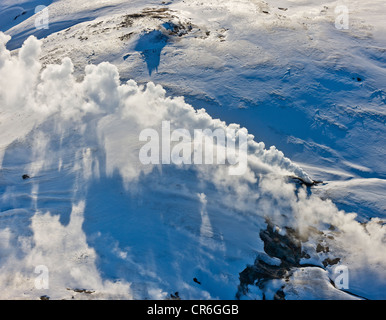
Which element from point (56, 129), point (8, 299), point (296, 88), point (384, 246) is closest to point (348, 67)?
point (296, 88)

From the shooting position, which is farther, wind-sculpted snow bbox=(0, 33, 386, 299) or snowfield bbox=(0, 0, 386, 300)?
snowfield bbox=(0, 0, 386, 300)

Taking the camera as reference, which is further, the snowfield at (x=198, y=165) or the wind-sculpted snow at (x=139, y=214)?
the snowfield at (x=198, y=165)

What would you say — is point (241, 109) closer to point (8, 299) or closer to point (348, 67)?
point (348, 67)

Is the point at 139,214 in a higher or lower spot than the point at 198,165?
lower
